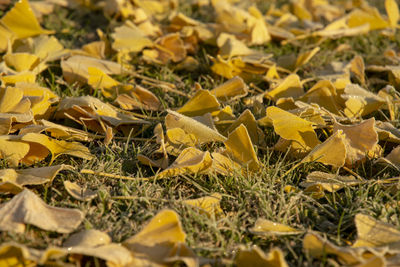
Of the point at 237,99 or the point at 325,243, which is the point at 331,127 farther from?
the point at 325,243

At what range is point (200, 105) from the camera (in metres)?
1.38

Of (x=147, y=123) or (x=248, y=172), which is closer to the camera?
(x=248, y=172)

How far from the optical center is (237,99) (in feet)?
5.13

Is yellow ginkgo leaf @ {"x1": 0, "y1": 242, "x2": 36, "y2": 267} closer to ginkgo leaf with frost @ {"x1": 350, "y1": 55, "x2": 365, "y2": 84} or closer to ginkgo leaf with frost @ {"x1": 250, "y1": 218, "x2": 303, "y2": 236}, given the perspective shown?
ginkgo leaf with frost @ {"x1": 250, "y1": 218, "x2": 303, "y2": 236}

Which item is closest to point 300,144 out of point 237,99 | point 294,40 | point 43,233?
point 237,99

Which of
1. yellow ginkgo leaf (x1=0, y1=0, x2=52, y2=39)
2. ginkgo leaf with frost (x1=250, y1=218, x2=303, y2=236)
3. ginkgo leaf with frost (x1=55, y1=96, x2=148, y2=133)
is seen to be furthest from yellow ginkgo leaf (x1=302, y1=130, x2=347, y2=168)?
yellow ginkgo leaf (x1=0, y1=0, x2=52, y2=39)

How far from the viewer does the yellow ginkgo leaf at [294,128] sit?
1204 mm

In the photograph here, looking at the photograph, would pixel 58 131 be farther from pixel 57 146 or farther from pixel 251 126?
pixel 251 126

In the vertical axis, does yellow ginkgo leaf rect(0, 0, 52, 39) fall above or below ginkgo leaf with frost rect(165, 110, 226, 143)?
above

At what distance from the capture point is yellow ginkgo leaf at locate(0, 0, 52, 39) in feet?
5.74

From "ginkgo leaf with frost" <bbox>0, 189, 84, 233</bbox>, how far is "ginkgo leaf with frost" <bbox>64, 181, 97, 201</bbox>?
0.24 ft

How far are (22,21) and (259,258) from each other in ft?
4.67

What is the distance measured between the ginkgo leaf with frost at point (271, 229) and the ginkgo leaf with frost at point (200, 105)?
0.47 meters

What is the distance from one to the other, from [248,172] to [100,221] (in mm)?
388
